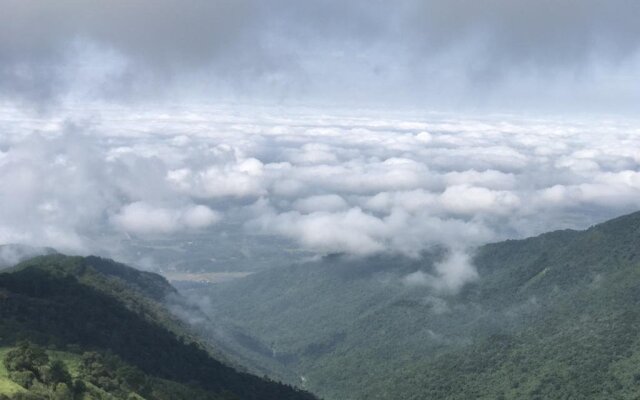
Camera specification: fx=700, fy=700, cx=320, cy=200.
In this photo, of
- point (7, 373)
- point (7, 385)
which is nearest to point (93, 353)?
point (7, 373)

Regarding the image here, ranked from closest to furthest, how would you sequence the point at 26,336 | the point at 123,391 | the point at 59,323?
the point at 123,391, the point at 26,336, the point at 59,323

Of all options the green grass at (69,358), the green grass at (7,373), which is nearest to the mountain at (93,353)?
the green grass at (69,358)

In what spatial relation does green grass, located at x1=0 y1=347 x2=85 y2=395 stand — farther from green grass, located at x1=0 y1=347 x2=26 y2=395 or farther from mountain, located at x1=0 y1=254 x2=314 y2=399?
mountain, located at x1=0 y1=254 x2=314 y2=399

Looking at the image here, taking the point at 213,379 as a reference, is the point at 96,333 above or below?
above

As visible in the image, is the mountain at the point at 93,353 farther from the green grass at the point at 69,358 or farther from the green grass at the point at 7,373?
the green grass at the point at 7,373

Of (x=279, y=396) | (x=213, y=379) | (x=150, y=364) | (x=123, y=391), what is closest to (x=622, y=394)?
(x=279, y=396)

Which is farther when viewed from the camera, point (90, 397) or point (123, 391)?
point (123, 391)

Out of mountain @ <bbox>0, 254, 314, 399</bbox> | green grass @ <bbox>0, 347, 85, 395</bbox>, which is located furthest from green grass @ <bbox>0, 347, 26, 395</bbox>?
mountain @ <bbox>0, 254, 314, 399</bbox>

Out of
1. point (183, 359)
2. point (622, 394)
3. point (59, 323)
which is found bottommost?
point (622, 394)

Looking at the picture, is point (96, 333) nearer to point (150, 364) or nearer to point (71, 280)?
point (150, 364)
